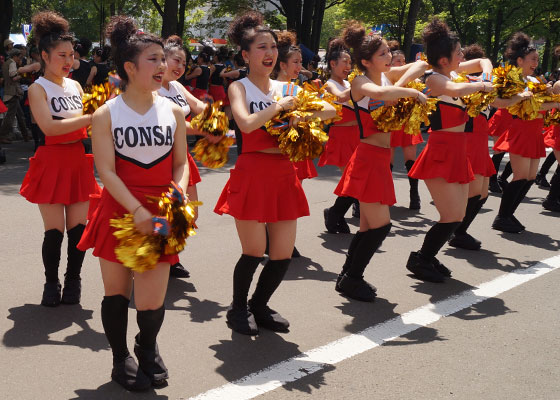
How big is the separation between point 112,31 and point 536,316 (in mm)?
3671

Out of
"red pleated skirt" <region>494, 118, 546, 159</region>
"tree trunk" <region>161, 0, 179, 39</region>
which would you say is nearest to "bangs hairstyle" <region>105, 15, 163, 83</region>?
"red pleated skirt" <region>494, 118, 546, 159</region>

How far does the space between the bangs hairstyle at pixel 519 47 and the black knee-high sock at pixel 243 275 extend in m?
4.70

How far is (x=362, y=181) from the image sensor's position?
528 cm

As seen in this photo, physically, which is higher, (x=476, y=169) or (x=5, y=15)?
(x=5, y=15)

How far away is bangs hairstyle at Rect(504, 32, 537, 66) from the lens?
7.70 metres

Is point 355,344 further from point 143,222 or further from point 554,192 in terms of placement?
point 554,192

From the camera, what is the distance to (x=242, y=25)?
178 inches

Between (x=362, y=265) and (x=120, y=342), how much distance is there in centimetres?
227

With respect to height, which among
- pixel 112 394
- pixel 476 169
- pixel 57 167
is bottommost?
pixel 112 394

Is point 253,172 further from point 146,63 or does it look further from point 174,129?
point 146,63

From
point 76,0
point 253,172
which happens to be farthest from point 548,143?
point 76,0

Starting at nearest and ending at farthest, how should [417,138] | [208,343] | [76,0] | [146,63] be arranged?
[146,63], [208,343], [417,138], [76,0]

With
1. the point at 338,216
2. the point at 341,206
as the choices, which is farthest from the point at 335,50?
the point at 338,216

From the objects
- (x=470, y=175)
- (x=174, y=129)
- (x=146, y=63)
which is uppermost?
(x=146, y=63)
